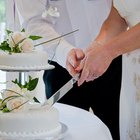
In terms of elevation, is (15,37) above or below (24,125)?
above

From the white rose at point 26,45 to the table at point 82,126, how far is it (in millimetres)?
242

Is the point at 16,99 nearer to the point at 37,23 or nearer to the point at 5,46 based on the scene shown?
the point at 5,46

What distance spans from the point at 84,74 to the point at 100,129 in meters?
0.17

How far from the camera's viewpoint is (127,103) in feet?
4.37

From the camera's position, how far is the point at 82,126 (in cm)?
106

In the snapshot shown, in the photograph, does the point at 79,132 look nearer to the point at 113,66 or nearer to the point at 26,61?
the point at 26,61

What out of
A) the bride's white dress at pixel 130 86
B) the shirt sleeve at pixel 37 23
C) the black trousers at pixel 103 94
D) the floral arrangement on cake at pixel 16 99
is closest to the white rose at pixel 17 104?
the floral arrangement on cake at pixel 16 99

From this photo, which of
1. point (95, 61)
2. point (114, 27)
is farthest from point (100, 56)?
point (114, 27)

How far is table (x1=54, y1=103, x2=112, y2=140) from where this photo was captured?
3.16 feet

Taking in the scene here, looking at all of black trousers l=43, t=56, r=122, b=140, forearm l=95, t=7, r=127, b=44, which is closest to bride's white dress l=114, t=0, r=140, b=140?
forearm l=95, t=7, r=127, b=44

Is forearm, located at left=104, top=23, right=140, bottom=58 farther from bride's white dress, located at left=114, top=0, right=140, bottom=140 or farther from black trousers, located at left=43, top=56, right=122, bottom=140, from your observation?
black trousers, located at left=43, top=56, right=122, bottom=140

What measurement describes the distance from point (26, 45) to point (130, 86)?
0.44 metres

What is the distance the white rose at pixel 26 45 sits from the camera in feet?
3.52

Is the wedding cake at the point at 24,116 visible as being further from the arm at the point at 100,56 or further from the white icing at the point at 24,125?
the arm at the point at 100,56
